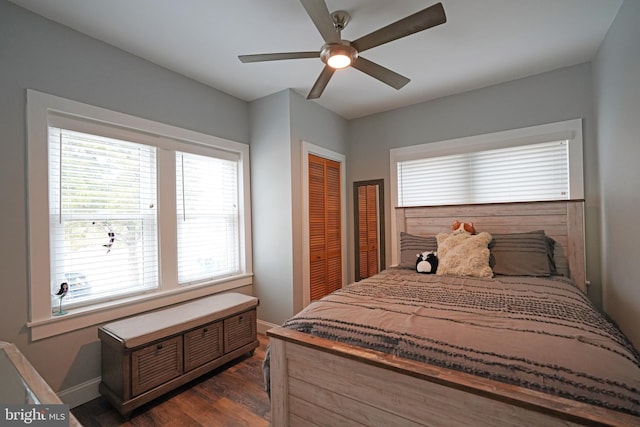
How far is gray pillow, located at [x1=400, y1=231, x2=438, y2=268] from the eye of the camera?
2.81 metres

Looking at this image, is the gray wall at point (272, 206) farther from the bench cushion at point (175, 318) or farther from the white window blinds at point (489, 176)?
the white window blinds at point (489, 176)

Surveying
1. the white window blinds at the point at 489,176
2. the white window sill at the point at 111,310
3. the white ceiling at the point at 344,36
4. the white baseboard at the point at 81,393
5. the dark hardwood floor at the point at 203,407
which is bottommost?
the dark hardwood floor at the point at 203,407

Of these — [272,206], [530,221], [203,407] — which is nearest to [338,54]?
[272,206]

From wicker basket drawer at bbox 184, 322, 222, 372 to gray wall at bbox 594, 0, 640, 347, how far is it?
2993 millimetres

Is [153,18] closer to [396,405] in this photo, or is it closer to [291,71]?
[291,71]

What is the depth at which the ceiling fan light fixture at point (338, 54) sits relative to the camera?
5.72 ft

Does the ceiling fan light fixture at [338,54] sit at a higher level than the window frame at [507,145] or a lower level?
higher

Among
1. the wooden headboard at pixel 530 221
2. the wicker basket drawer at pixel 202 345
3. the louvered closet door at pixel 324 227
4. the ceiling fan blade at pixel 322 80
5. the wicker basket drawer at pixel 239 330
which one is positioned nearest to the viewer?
the ceiling fan blade at pixel 322 80

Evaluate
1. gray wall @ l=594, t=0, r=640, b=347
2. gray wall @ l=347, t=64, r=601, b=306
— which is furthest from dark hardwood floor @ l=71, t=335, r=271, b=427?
gray wall @ l=594, t=0, r=640, b=347

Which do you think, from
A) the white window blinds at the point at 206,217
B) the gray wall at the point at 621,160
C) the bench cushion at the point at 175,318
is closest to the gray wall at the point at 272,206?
the white window blinds at the point at 206,217

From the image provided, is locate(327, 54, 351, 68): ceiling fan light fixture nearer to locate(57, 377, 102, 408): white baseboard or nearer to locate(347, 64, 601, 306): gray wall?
locate(347, 64, 601, 306): gray wall

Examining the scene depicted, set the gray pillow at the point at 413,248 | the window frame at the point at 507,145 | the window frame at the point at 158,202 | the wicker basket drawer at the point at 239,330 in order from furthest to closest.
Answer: the gray pillow at the point at 413,248
the window frame at the point at 507,145
the wicker basket drawer at the point at 239,330
the window frame at the point at 158,202

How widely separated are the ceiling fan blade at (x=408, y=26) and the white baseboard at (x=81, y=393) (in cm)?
298

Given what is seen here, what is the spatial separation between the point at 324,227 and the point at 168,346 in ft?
6.80
